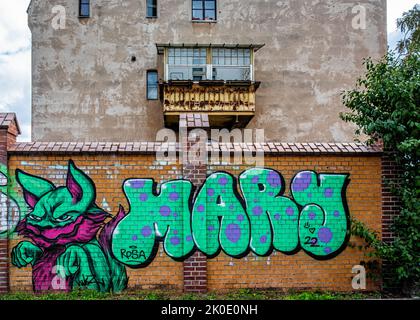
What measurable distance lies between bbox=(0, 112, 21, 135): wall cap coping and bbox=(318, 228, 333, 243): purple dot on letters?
5706 millimetres

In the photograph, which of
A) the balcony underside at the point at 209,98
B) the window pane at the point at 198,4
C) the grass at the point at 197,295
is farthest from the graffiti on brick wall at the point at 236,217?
the window pane at the point at 198,4

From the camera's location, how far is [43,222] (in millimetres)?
7633

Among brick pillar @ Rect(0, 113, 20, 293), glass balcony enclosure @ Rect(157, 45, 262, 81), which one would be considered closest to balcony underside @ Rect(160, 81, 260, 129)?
glass balcony enclosure @ Rect(157, 45, 262, 81)

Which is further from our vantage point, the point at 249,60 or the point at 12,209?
the point at 249,60

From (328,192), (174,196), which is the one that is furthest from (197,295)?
(328,192)

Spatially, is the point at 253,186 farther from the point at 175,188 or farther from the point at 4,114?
the point at 4,114

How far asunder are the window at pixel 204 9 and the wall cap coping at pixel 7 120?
12355mm

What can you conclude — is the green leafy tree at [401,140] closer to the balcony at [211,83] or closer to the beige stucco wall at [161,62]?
the balcony at [211,83]

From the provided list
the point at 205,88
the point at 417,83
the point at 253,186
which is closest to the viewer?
the point at 417,83

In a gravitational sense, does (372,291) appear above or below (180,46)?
below

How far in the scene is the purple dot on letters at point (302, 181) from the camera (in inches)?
311

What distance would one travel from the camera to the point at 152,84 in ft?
60.8

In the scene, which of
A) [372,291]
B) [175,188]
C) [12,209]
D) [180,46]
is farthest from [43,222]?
[180,46]

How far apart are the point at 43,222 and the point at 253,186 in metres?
3.69
